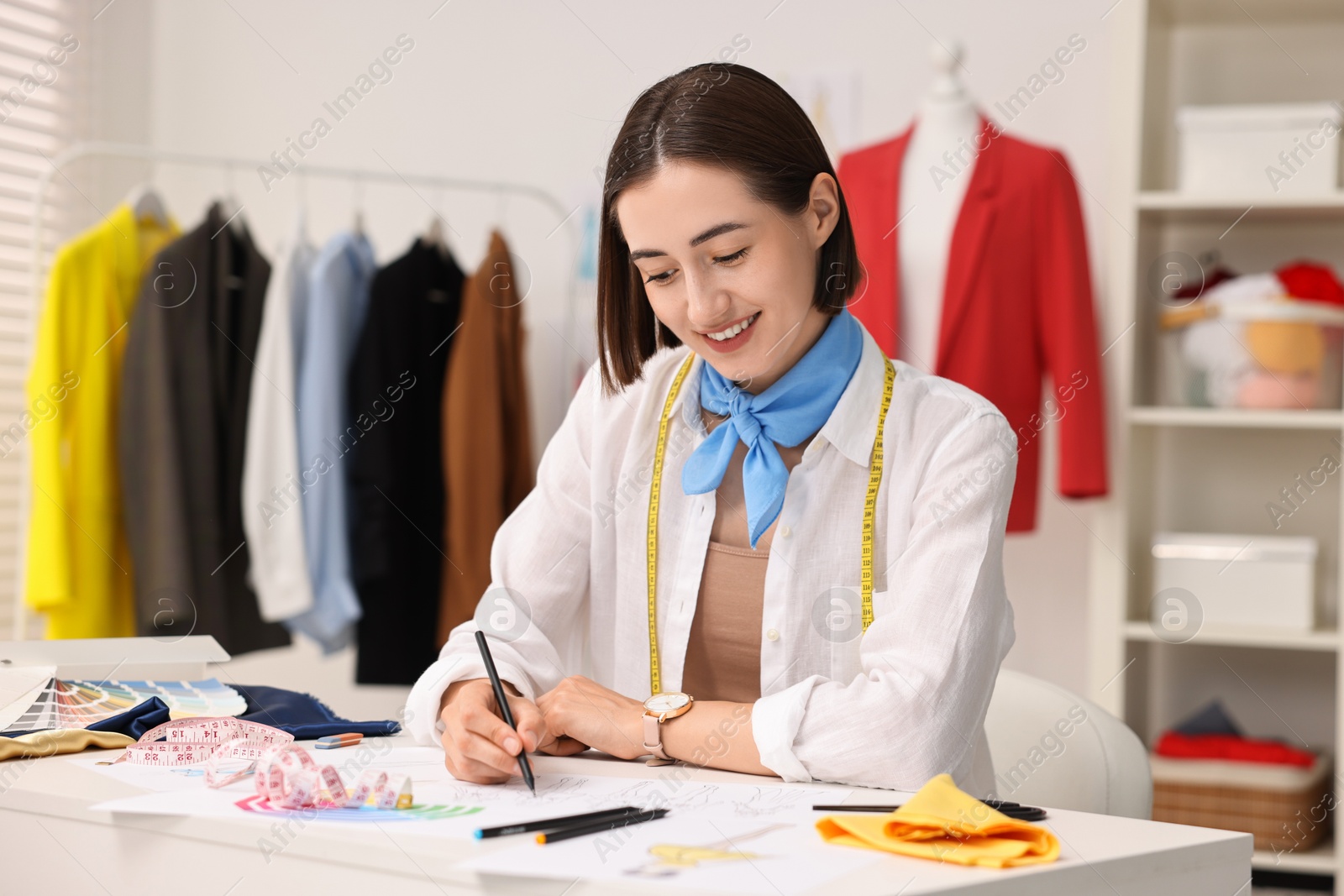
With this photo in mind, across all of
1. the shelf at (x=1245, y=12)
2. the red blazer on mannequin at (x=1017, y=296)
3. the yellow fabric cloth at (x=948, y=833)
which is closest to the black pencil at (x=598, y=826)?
the yellow fabric cloth at (x=948, y=833)

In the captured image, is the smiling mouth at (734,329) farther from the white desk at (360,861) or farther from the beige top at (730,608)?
the white desk at (360,861)

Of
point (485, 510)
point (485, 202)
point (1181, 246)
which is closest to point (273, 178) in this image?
point (485, 202)

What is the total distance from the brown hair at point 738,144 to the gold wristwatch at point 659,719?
1.59ft

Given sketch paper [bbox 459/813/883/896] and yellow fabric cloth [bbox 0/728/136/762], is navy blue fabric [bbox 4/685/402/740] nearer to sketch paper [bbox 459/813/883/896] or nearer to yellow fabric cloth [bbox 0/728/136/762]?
yellow fabric cloth [bbox 0/728/136/762]

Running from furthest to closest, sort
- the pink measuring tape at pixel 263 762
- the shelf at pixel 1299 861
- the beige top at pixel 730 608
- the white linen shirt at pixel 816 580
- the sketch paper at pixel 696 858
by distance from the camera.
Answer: the shelf at pixel 1299 861 → the beige top at pixel 730 608 → the white linen shirt at pixel 816 580 → the pink measuring tape at pixel 263 762 → the sketch paper at pixel 696 858

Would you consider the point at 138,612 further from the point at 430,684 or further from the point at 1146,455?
the point at 1146,455

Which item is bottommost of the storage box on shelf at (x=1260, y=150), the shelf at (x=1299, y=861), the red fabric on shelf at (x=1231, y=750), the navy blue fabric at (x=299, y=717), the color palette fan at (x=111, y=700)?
the shelf at (x=1299, y=861)

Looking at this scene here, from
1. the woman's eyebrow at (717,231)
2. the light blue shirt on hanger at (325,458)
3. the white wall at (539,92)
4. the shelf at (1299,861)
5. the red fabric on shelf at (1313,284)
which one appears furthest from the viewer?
the white wall at (539,92)

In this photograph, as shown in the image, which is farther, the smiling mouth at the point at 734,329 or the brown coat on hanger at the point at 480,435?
the brown coat on hanger at the point at 480,435

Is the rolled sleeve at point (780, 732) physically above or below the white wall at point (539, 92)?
below

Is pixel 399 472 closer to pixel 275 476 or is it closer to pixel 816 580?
pixel 275 476

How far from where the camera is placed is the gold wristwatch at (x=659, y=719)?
1.12 metres

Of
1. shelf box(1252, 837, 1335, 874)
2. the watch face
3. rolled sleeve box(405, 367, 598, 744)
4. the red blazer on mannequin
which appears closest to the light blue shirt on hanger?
the red blazer on mannequin

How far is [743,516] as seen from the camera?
1393 mm
